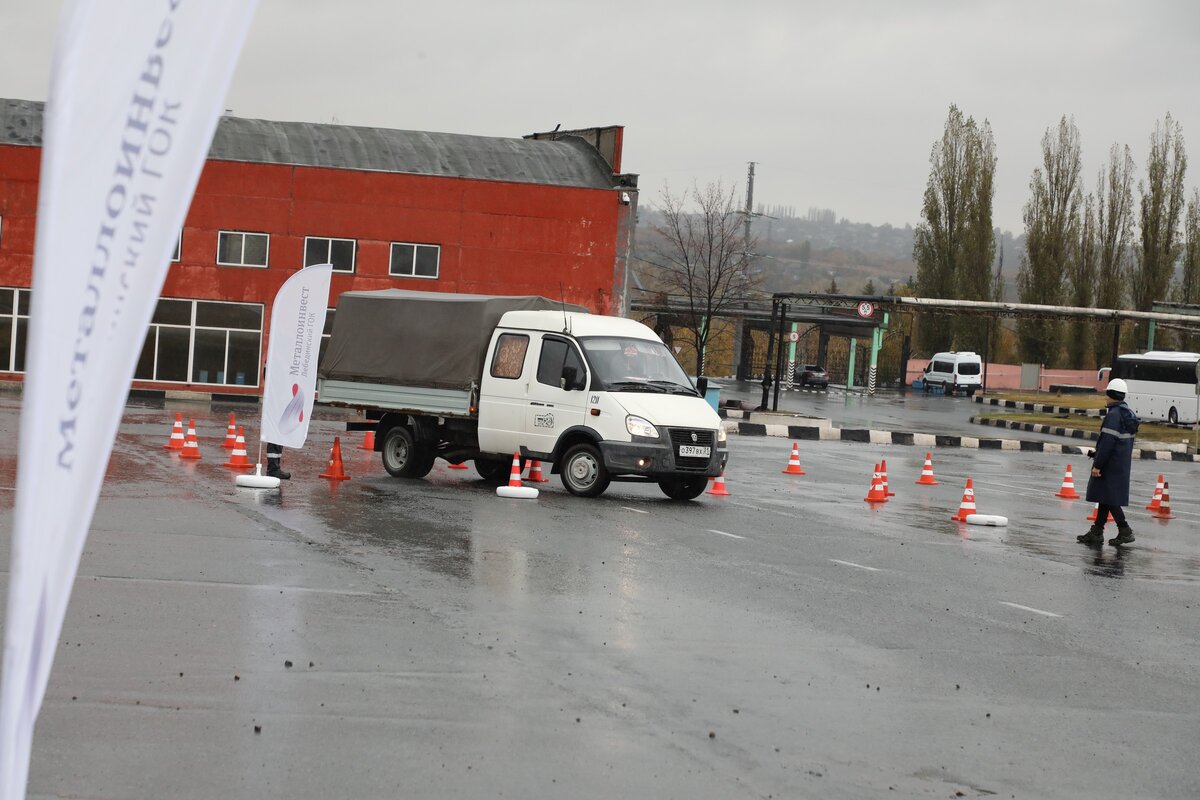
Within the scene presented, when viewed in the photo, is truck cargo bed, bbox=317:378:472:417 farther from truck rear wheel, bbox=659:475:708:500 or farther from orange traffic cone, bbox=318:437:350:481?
truck rear wheel, bbox=659:475:708:500

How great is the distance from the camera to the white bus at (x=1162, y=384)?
56406 mm

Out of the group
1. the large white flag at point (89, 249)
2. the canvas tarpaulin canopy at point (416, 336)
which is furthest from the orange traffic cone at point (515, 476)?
the large white flag at point (89, 249)

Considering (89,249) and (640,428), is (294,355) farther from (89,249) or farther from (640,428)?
(89,249)

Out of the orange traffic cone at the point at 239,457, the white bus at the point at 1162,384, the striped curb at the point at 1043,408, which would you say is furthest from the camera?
the striped curb at the point at 1043,408

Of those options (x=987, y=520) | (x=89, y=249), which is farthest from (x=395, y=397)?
(x=89, y=249)

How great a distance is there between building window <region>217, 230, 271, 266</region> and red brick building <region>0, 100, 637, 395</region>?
4 cm

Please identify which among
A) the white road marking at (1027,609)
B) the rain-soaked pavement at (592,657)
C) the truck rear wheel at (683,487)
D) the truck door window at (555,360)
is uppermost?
the truck door window at (555,360)

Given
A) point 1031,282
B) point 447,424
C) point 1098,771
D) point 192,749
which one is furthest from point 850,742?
point 1031,282

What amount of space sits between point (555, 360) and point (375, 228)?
95.4 ft

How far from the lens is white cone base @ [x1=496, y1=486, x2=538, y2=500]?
1741 cm

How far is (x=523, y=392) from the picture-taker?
60.8 feet

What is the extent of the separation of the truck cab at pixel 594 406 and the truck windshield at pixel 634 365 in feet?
0.06

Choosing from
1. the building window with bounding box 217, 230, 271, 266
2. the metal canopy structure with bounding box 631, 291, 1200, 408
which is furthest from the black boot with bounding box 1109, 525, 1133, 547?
the building window with bounding box 217, 230, 271, 266

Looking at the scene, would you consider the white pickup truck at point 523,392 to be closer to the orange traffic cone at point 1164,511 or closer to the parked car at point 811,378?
the orange traffic cone at point 1164,511
